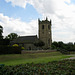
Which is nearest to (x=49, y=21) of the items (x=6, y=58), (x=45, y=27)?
(x=45, y=27)

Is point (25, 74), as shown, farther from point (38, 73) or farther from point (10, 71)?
point (10, 71)

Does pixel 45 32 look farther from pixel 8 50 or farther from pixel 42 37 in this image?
pixel 8 50

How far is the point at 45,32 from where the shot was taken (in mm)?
60188

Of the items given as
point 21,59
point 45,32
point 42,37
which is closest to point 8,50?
point 21,59

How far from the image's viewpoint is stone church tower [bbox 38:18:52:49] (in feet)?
196

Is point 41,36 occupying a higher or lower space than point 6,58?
higher

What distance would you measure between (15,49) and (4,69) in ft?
78.3

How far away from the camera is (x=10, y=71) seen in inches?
284

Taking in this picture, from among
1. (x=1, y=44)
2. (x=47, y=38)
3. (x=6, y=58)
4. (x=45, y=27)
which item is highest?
(x=45, y=27)

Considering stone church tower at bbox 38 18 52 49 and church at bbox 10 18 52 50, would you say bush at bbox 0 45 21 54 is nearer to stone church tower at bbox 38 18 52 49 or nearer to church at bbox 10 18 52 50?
church at bbox 10 18 52 50

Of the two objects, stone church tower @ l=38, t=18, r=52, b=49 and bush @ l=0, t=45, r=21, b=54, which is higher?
stone church tower @ l=38, t=18, r=52, b=49

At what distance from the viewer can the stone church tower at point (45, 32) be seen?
59.8 meters

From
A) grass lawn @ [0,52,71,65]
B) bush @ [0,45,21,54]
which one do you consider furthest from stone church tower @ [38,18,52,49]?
grass lawn @ [0,52,71,65]

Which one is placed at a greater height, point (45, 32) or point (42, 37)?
point (45, 32)
